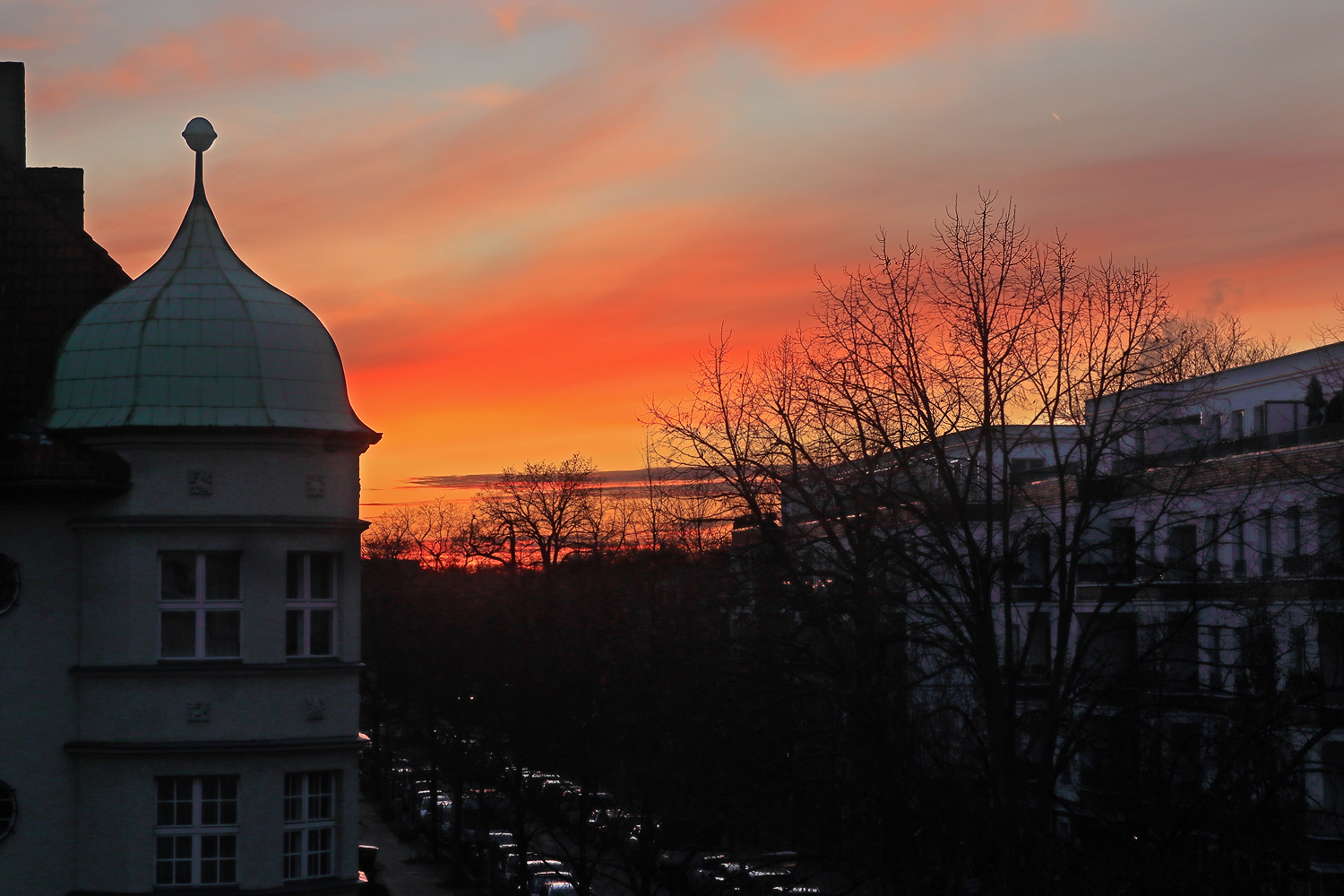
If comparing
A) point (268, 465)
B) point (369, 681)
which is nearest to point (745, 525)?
point (268, 465)

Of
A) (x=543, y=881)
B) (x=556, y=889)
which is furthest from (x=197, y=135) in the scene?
(x=543, y=881)

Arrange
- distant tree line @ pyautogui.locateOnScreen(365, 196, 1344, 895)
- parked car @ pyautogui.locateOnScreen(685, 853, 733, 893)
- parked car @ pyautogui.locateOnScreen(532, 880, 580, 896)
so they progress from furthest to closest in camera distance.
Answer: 1. parked car @ pyautogui.locateOnScreen(532, 880, 580, 896)
2. parked car @ pyautogui.locateOnScreen(685, 853, 733, 893)
3. distant tree line @ pyautogui.locateOnScreen(365, 196, 1344, 895)

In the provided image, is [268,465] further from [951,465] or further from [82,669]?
[951,465]

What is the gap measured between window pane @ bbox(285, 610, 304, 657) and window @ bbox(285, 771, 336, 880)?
1711mm

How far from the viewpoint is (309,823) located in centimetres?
2178

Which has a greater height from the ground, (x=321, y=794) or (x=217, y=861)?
(x=321, y=794)

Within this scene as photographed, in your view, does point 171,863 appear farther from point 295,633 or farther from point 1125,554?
point 1125,554

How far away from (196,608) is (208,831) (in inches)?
119

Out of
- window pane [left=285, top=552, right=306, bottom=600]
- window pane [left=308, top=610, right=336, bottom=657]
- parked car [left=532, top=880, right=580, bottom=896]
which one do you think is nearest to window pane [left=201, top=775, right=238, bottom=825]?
window pane [left=308, top=610, right=336, bottom=657]

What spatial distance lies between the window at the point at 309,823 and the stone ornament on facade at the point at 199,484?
13.5ft

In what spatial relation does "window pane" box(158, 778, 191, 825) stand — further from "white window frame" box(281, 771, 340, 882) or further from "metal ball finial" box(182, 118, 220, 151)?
"metal ball finial" box(182, 118, 220, 151)

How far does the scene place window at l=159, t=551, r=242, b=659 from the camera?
70.9 ft

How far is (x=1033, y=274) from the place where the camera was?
885 inches

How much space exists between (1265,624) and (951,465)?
4.92 meters
